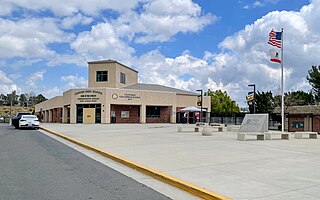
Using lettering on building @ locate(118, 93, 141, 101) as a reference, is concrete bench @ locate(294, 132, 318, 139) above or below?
below

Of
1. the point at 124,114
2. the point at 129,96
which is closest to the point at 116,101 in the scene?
the point at 129,96

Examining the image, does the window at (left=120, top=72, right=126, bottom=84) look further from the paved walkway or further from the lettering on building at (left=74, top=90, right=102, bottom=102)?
the paved walkway

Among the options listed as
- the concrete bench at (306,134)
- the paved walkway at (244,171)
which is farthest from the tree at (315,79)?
the paved walkway at (244,171)

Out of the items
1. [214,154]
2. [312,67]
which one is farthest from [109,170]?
[312,67]

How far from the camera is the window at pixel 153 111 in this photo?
59934 mm

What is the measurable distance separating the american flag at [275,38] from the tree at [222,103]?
66.0 metres

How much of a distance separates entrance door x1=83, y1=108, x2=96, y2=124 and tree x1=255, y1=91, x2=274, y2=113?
27.8 meters

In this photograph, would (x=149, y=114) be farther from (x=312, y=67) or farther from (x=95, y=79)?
(x=312, y=67)

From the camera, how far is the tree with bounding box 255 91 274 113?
2463 inches

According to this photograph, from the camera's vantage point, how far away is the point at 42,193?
7184 millimetres

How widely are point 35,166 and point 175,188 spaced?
4809mm

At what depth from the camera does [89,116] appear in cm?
5525

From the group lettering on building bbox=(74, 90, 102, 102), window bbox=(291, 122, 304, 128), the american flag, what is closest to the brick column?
lettering on building bbox=(74, 90, 102, 102)

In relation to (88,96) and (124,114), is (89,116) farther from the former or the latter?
(124,114)
